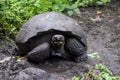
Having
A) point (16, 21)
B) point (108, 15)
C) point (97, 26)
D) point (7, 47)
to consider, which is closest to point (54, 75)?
point (7, 47)

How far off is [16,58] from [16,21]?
1262 mm

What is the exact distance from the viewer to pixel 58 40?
4.44 m

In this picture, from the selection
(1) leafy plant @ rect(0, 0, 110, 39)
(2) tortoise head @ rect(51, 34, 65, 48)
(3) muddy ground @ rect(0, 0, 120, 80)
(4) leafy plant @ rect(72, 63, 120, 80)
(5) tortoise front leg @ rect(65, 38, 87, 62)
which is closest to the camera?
(4) leafy plant @ rect(72, 63, 120, 80)

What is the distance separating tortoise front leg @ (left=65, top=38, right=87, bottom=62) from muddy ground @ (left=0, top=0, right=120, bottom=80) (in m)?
0.08

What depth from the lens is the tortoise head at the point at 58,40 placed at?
174 inches

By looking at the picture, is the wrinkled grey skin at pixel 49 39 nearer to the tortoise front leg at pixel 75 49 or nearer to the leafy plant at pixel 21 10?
the tortoise front leg at pixel 75 49

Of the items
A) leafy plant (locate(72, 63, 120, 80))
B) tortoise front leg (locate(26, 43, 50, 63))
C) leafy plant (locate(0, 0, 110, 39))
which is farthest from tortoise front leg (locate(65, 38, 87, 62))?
leafy plant (locate(0, 0, 110, 39))

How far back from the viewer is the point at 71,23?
466 centimetres

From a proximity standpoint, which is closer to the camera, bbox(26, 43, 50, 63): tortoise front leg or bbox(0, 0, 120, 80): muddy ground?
bbox(0, 0, 120, 80): muddy ground

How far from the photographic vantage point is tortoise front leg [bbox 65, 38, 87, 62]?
15.1ft

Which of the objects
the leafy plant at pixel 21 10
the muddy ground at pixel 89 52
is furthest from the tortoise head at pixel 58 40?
the leafy plant at pixel 21 10

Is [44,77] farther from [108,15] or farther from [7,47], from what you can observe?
[108,15]

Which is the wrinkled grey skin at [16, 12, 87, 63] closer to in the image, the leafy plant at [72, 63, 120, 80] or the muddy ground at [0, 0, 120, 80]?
the muddy ground at [0, 0, 120, 80]

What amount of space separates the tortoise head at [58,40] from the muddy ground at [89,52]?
0.88ft
